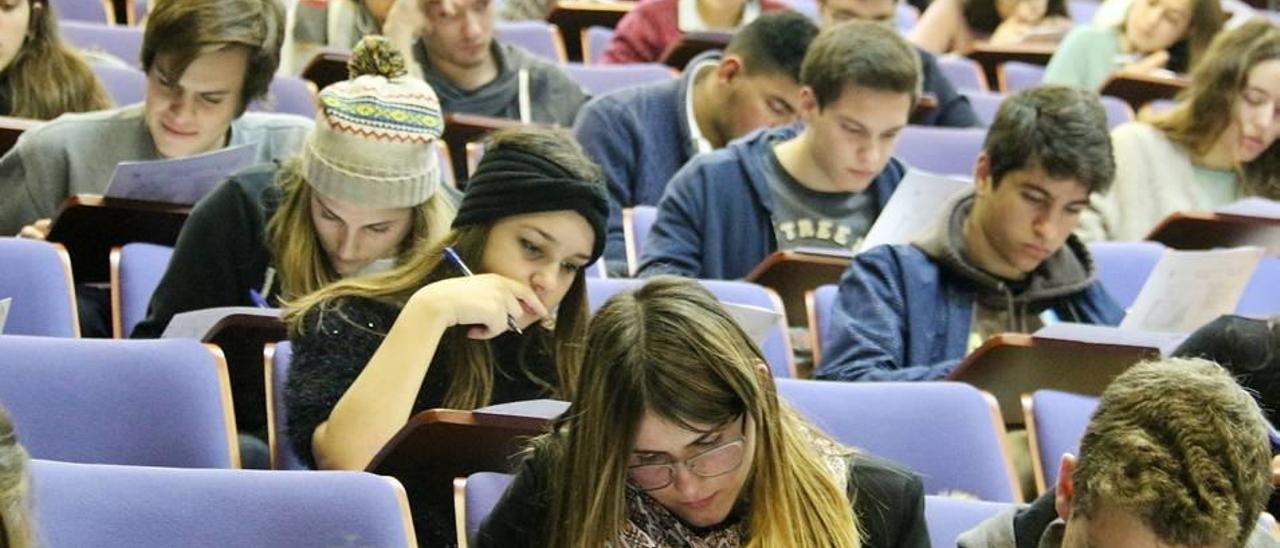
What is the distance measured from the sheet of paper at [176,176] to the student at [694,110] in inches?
42.2

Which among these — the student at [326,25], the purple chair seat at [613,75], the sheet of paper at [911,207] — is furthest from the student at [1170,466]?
the purple chair seat at [613,75]

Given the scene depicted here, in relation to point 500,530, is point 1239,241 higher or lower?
lower

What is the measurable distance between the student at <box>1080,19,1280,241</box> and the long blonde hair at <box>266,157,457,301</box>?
1891mm

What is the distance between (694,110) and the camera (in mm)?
4797

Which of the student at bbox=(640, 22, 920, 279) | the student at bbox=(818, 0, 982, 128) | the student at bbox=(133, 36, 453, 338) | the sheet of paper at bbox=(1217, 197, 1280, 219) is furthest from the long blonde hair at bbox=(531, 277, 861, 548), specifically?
the student at bbox=(818, 0, 982, 128)

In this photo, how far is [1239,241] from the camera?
14.3 feet

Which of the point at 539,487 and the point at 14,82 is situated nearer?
the point at 539,487

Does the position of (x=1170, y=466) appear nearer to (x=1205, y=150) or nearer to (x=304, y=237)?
(x=304, y=237)

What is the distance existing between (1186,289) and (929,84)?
211 cm

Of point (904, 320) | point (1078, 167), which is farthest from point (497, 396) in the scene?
point (1078, 167)

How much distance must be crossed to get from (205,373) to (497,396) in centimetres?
38

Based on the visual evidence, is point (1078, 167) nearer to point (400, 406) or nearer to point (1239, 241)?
point (1239, 241)

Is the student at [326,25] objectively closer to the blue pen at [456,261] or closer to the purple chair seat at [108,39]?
the purple chair seat at [108,39]

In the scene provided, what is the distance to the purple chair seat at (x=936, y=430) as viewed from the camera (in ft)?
10.3
